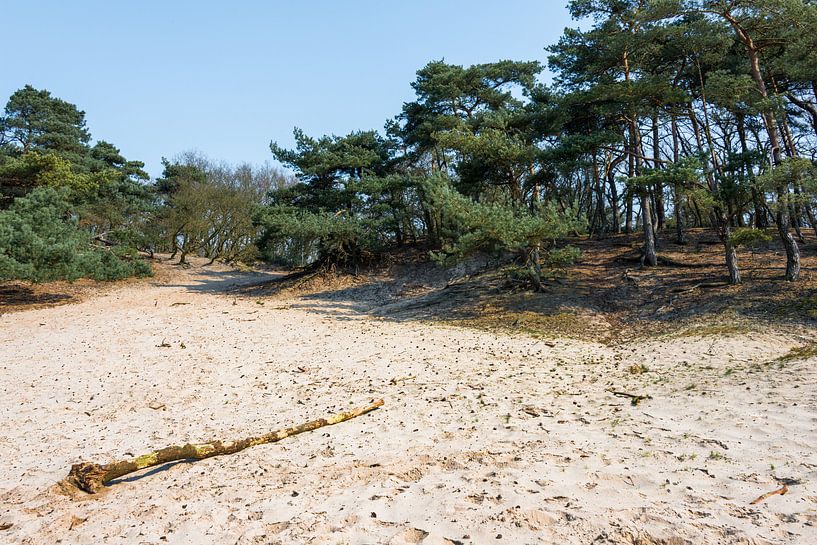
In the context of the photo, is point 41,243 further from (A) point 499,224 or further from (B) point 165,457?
(A) point 499,224

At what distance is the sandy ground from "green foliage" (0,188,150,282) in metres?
6.37

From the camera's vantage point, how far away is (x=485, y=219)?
12.3m

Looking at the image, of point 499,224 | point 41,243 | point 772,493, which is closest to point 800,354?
point 772,493

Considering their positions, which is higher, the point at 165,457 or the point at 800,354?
the point at 165,457

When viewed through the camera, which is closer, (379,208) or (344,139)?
(379,208)

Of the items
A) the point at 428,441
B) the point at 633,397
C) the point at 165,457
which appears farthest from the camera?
the point at 633,397

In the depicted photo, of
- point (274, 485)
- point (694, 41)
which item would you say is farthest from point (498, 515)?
point (694, 41)

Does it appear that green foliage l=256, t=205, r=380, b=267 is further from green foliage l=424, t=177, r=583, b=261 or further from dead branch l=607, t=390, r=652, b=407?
dead branch l=607, t=390, r=652, b=407

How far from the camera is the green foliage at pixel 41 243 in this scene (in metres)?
14.0

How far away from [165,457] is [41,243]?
14.1m

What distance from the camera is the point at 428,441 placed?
14.8 feet

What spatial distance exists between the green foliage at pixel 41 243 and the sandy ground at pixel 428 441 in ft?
20.9

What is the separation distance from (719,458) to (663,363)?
398 centimetres

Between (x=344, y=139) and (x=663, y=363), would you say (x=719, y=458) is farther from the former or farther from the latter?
(x=344, y=139)
